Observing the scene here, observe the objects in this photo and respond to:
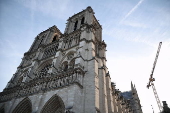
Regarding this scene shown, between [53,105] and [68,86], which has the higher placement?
[68,86]

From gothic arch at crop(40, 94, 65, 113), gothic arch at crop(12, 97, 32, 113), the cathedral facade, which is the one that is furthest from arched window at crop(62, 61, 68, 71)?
gothic arch at crop(40, 94, 65, 113)

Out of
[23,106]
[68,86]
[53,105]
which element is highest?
[68,86]

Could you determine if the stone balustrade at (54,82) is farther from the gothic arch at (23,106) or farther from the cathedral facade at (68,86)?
the gothic arch at (23,106)

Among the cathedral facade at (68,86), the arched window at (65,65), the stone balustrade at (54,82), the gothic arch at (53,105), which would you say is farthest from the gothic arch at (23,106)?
the arched window at (65,65)

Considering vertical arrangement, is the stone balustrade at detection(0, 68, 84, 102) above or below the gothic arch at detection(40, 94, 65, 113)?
above

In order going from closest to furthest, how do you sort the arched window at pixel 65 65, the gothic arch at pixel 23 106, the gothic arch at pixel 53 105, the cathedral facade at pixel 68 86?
the cathedral facade at pixel 68 86 → the gothic arch at pixel 53 105 → the gothic arch at pixel 23 106 → the arched window at pixel 65 65

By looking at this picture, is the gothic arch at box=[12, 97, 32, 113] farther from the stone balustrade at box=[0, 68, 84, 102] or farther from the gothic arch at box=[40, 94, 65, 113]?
the gothic arch at box=[40, 94, 65, 113]

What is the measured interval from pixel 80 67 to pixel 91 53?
344 centimetres

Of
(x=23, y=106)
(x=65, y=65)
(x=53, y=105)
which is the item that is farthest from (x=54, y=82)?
(x=65, y=65)

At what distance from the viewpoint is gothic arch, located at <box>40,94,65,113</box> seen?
12.8 metres

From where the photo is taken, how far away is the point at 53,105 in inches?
519

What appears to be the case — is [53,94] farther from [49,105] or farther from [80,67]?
[80,67]

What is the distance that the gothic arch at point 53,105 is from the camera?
42.0ft

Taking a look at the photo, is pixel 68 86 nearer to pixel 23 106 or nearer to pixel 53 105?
pixel 53 105
